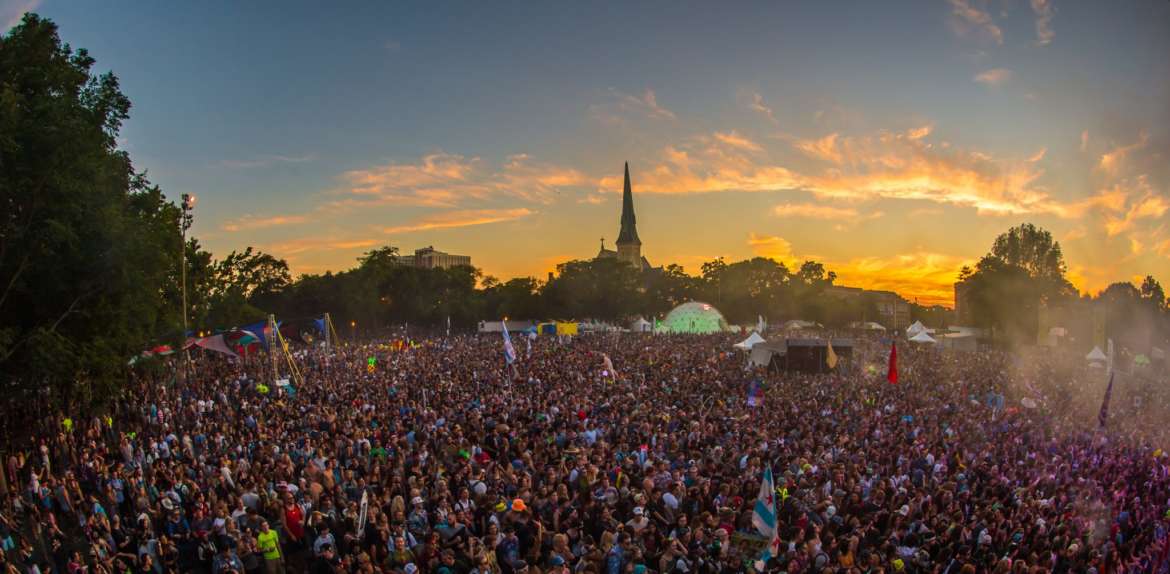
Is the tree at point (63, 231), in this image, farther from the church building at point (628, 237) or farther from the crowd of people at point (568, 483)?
the church building at point (628, 237)

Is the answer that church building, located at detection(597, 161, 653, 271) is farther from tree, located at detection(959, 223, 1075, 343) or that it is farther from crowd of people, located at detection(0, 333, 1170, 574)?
crowd of people, located at detection(0, 333, 1170, 574)

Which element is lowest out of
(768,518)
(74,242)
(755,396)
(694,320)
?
(755,396)

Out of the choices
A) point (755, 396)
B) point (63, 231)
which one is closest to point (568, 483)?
point (63, 231)

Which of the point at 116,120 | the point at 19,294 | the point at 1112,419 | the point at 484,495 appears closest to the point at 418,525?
the point at 484,495

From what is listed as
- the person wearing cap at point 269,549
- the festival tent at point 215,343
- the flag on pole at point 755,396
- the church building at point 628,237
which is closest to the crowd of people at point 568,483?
the person wearing cap at point 269,549

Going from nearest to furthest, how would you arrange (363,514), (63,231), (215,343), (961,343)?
(363,514)
(63,231)
(215,343)
(961,343)

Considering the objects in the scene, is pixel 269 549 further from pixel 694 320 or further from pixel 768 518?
pixel 694 320

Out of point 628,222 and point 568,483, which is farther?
point 628,222

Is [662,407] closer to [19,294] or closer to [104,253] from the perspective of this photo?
[104,253]
